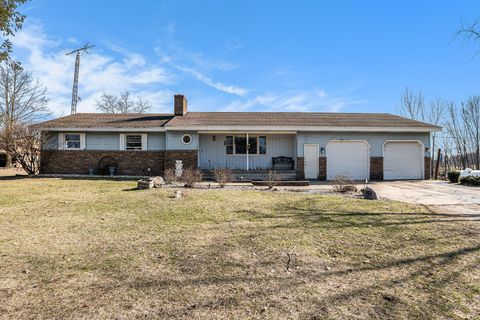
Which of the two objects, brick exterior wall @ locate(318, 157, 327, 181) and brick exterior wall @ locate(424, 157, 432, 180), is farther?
brick exterior wall @ locate(424, 157, 432, 180)

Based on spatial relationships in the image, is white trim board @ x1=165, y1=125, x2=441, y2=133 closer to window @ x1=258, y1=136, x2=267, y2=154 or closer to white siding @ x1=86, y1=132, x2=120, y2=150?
window @ x1=258, y1=136, x2=267, y2=154

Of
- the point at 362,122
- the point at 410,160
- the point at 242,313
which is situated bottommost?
the point at 242,313

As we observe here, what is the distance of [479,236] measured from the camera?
5113 mm

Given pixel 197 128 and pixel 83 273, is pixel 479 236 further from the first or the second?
pixel 197 128

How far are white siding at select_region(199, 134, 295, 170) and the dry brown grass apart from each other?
37.3ft

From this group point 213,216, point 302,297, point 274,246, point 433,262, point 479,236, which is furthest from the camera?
point 213,216

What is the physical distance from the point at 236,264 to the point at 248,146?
14678 mm

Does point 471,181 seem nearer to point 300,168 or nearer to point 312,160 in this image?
point 312,160

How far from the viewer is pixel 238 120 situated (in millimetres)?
18469

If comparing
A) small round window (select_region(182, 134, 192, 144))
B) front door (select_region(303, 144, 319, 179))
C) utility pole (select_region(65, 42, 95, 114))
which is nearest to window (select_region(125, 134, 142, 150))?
small round window (select_region(182, 134, 192, 144))

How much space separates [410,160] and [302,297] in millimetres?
17593

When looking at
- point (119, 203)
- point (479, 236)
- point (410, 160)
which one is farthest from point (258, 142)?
point (479, 236)

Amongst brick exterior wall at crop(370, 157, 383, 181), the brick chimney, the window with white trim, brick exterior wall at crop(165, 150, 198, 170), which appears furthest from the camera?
the brick chimney

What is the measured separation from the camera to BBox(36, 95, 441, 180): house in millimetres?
17031
